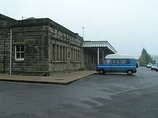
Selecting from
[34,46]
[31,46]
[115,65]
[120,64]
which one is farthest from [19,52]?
[120,64]

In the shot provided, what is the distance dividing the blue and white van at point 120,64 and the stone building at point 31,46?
19.3ft

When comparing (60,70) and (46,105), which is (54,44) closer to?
(60,70)

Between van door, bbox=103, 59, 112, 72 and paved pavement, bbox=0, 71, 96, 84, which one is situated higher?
van door, bbox=103, 59, 112, 72

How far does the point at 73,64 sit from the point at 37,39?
8.35 m

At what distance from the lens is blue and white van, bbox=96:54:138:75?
22.2 m

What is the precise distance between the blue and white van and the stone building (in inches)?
232

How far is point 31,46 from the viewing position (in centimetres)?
1761

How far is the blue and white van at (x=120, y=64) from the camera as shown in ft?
72.9

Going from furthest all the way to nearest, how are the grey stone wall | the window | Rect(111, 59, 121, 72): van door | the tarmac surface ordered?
Rect(111, 59, 121, 72): van door < the window < the grey stone wall < the tarmac surface

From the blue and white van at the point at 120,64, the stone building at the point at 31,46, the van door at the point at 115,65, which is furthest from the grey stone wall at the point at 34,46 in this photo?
the van door at the point at 115,65

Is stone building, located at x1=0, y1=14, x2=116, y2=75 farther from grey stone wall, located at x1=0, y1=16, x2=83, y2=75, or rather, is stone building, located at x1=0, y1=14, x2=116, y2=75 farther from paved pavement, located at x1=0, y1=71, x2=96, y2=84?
paved pavement, located at x1=0, y1=71, x2=96, y2=84

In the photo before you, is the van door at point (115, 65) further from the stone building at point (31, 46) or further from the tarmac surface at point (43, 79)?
the tarmac surface at point (43, 79)

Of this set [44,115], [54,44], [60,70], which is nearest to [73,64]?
[60,70]

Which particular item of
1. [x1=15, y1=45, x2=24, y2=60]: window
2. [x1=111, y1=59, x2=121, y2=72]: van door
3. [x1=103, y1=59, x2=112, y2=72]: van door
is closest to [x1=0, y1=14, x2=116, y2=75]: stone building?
[x1=15, y1=45, x2=24, y2=60]: window
